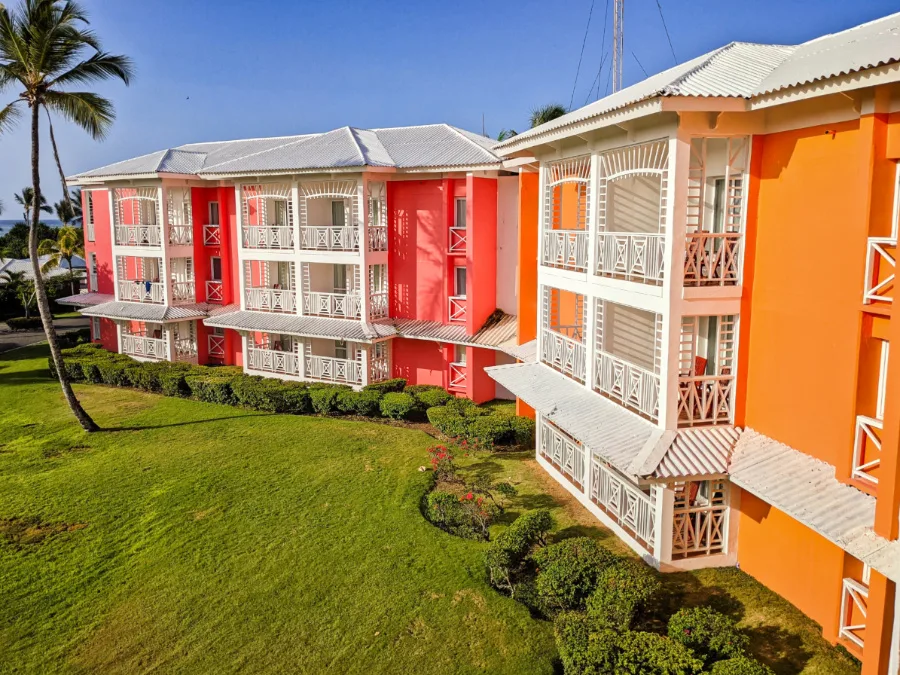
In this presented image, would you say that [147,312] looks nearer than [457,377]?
No

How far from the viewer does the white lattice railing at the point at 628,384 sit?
477 inches

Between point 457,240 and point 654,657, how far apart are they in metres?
16.4

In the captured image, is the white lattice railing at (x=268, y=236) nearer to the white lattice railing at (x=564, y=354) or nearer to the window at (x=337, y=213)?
the window at (x=337, y=213)

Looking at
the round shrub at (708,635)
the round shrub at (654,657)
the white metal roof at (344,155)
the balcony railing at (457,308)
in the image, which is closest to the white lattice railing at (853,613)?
the round shrub at (708,635)

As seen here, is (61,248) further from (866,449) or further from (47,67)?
(866,449)

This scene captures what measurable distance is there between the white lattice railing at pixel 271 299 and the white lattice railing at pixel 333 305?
675 mm

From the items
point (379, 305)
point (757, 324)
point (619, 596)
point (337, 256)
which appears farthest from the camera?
point (379, 305)

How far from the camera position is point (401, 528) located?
13.7m

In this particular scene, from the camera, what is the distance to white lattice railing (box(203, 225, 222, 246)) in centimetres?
2877

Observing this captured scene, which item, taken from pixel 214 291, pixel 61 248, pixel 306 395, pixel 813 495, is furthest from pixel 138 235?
pixel 813 495

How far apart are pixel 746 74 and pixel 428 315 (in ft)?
46.3

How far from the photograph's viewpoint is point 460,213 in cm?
2330

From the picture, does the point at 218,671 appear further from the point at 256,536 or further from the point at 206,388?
the point at 206,388

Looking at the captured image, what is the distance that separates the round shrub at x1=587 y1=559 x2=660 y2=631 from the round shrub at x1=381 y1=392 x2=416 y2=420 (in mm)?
11428
